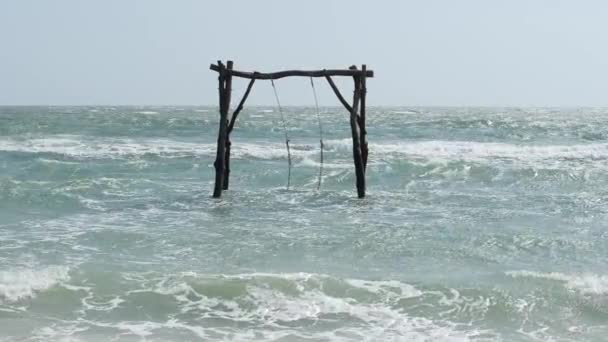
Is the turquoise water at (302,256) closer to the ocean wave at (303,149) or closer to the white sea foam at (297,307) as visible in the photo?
the white sea foam at (297,307)

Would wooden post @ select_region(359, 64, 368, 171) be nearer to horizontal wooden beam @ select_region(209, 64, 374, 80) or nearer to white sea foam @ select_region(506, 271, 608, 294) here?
horizontal wooden beam @ select_region(209, 64, 374, 80)

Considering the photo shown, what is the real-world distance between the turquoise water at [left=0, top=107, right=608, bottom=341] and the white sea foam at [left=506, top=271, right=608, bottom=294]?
0.03 meters

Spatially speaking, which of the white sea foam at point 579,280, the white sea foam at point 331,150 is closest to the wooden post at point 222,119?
the white sea foam at point 579,280

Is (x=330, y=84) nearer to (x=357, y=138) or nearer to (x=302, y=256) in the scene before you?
(x=357, y=138)

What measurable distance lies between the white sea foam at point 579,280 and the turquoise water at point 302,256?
3 centimetres

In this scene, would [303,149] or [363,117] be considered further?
[303,149]

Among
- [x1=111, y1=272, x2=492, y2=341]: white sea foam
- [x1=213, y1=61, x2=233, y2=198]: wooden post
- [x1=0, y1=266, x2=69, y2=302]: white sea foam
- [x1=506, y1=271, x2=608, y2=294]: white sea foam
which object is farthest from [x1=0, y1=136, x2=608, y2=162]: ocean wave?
[x1=0, y1=266, x2=69, y2=302]: white sea foam

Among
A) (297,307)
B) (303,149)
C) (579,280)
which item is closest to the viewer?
(297,307)

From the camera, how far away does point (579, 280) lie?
305 inches

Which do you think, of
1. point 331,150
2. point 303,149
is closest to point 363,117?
point 331,150

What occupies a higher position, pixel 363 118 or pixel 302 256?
pixel 363 118

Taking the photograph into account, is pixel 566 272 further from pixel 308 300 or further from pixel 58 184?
pixel 58 184

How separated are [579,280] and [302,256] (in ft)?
10.3

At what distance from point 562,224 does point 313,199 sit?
4.67 metres
